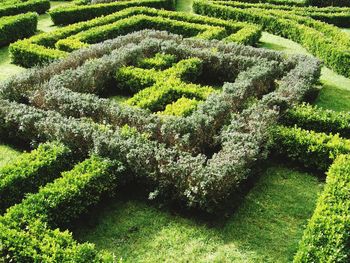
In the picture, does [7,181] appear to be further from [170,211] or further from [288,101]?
[288,101]

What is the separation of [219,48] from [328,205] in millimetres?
8483

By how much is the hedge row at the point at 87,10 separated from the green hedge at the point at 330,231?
1577cm

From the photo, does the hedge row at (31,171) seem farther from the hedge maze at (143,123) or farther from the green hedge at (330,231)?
the green hedge at (330,231)

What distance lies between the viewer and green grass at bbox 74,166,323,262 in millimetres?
7387

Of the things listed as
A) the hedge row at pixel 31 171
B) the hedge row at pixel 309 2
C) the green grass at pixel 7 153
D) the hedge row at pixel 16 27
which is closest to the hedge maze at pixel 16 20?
the hedge row at pixel 16 27

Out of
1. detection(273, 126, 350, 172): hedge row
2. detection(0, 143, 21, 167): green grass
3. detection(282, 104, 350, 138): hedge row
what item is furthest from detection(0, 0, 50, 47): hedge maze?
detection(273, 126, 350, 172): hedge row

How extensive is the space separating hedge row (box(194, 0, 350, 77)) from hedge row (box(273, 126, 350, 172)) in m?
5.63

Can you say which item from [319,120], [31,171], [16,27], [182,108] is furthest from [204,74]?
[16,27]

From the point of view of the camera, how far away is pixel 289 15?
18.8 metres

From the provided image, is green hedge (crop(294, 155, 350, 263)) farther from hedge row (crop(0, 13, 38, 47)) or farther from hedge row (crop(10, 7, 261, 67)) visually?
hedge row (crop(0, 13, 38, 47))

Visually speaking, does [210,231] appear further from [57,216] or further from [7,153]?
[7,153]

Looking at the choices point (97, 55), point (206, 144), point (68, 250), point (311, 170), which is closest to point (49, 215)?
point (68, 250)

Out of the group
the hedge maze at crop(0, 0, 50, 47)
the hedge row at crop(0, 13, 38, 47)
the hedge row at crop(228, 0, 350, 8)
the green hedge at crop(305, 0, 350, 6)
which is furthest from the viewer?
the green hedge at crop(305, 0, 350, 6)

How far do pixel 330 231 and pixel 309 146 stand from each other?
3.06m
